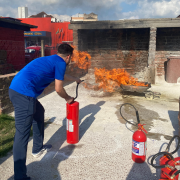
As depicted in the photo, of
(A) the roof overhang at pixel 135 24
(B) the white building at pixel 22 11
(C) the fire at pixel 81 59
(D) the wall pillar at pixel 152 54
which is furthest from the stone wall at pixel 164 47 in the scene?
(B) the white building at pixel 22 11

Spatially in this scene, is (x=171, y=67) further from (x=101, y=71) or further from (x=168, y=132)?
(x=168, y=132)

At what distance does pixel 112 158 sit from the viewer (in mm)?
3350

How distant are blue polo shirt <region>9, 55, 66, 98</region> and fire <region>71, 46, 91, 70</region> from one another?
25.8 feet

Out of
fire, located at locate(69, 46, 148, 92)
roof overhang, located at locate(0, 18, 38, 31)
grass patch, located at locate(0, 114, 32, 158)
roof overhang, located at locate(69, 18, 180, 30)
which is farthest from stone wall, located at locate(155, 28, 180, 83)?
grass patch, located at locate(0, 114, 32, 158)

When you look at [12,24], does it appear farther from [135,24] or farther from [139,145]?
[139,145]

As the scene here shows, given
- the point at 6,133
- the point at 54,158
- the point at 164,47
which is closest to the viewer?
the point at 54,158

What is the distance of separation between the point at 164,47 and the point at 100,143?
858 centimetres

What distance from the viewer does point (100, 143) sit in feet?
12.7

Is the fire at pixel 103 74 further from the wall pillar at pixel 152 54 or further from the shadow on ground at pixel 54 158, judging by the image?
the shadow on ground at pixel 54 158

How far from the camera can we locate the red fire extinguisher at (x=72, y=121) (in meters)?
3.54

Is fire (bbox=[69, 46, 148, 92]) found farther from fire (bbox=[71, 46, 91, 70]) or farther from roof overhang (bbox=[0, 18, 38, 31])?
roof overhang (bbox=[0, 18, 38, 31])

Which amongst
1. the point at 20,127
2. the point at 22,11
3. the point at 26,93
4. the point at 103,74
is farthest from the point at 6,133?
the point at 22,11

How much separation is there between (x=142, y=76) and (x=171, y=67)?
1651 millimetres

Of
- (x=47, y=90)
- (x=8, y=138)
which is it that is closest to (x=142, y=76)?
(x=47, y=90)
